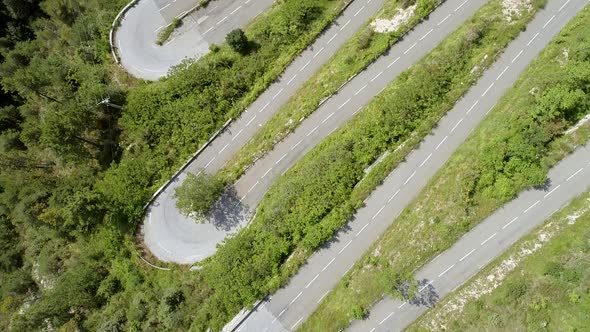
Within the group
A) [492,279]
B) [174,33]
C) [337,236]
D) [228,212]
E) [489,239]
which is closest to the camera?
[492,279]

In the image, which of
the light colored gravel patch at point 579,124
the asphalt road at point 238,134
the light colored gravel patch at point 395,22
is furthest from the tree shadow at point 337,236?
the light colored gravel patch at point 579,124

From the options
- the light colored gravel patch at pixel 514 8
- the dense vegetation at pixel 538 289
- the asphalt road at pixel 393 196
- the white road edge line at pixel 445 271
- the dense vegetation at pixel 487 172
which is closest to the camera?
the dense vegetation at pixel 538 289

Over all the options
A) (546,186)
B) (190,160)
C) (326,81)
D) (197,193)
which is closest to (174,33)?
(190,160)

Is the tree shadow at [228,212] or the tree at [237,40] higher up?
the tree at [237,40]

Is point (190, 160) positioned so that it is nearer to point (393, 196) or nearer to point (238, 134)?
point (238, 134)

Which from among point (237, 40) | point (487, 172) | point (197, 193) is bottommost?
point (487, 172)

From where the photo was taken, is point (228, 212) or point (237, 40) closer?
point (228, 212)

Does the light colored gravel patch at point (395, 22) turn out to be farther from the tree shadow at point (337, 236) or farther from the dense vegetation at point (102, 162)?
the tree shadow at point (337, 236)
